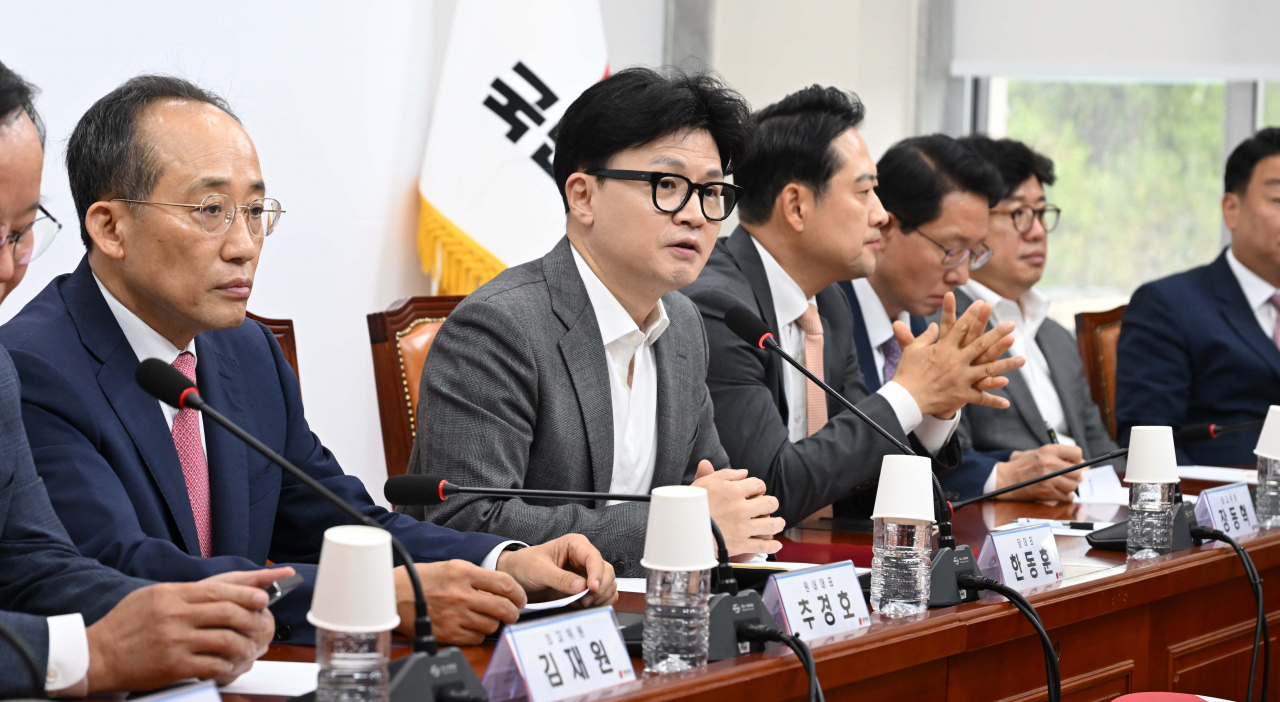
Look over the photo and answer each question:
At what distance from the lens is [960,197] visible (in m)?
3.06

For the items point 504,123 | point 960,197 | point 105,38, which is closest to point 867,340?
point 960,197

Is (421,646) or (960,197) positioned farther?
(960,197)

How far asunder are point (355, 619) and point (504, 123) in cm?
237

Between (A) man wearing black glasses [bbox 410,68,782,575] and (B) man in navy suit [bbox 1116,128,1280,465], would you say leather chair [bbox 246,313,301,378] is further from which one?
(B) man in navy suit [bbox 1116,128,1280,465]

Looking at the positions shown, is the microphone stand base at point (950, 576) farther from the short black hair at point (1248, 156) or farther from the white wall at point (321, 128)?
the short black hair at point (1248, 156)

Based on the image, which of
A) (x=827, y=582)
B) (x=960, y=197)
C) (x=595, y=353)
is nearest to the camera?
(x=827, y=582)

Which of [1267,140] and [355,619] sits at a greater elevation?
[1267,140]

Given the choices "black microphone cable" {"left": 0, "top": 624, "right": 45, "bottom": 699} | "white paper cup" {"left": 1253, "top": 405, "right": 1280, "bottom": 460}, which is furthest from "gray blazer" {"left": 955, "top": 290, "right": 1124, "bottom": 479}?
"black microphone cable" {"left": 0, "top": 624, "right": 45, "bottom": 699}

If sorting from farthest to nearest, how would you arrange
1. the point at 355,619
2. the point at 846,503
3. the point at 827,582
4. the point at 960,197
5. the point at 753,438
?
1. the point at 960,197
2. the point at 846,503
3. the point at 753,438
4. the point at 827,582
5. the point at 355,619

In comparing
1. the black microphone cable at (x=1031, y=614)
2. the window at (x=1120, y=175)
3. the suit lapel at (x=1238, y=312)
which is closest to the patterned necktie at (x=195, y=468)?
the black microphone cable at (x=1031, y=614)

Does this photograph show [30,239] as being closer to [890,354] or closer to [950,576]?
[950,576]

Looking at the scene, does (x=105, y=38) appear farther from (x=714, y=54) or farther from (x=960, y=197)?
(x=714, y=54)

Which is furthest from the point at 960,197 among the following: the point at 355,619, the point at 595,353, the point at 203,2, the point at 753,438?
the point at 355,619

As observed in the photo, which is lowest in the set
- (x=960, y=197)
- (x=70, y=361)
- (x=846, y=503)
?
(x=846, y=503)
